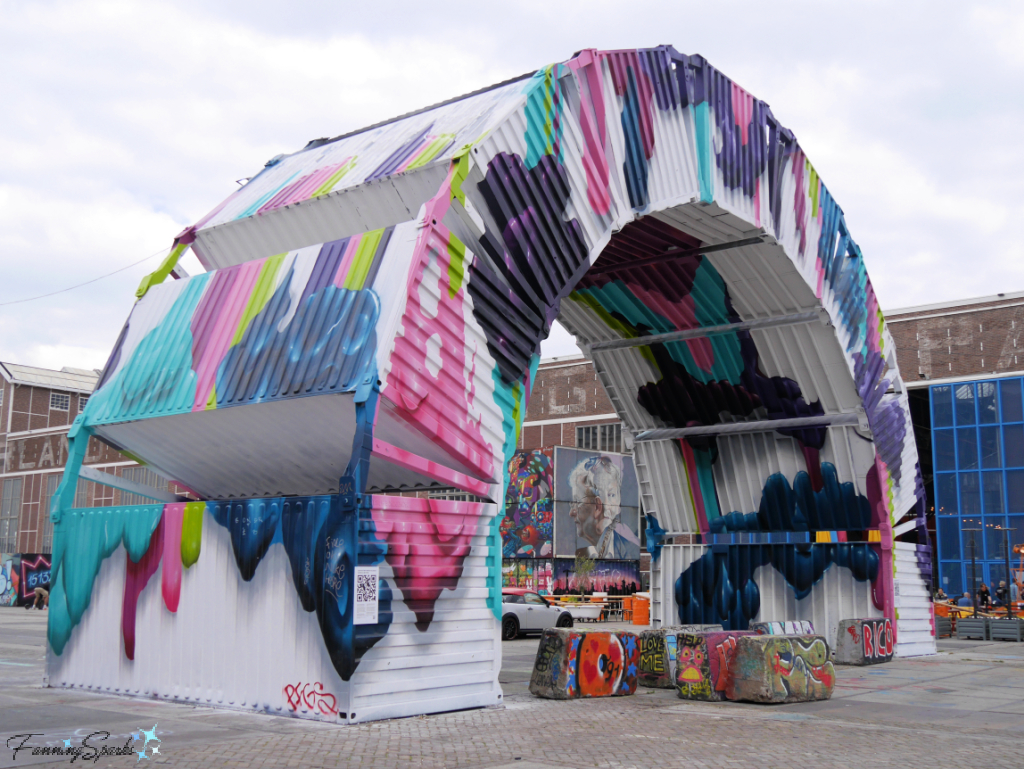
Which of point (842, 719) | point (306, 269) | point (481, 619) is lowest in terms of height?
point (842, 719)

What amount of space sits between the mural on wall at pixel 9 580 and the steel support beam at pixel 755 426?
45.5 meters

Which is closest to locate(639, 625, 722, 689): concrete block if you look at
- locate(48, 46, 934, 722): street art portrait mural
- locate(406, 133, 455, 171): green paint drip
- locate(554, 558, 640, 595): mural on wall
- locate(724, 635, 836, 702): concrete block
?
locate(48, 46, 934, 722): street art portrait mural

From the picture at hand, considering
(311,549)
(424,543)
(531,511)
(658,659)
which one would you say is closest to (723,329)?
(658,659)

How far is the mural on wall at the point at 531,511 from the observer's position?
4888 centimetres

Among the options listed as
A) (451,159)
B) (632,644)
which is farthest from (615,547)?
(451,159)

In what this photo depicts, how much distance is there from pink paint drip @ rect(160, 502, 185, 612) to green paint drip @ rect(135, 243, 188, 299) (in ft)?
13.2

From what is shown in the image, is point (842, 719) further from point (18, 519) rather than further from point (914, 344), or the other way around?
point (18, 519)

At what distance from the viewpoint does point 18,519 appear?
66.2m

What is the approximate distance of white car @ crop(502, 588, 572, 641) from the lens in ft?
87.5

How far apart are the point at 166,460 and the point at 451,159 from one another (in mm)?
6274

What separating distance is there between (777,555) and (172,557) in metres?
13.3

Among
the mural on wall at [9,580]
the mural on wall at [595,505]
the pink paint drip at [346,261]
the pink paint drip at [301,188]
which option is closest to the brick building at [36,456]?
the mural on wall at [9,580]

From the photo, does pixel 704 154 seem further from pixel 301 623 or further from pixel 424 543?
pixel 301 623

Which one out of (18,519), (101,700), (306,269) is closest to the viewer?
(101,700)
